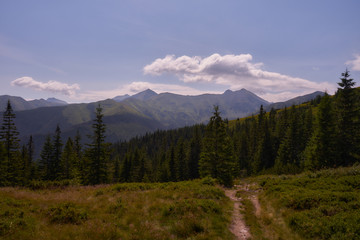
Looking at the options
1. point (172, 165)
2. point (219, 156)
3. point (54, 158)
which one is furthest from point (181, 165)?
point (54, 158)

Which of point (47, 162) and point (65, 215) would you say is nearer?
point (65, 215)

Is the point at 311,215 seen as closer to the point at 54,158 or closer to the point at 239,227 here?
the point at 239,227

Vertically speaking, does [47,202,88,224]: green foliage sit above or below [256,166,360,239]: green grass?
below

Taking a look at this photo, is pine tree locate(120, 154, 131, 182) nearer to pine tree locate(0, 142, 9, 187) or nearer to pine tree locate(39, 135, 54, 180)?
pine tree locate(39, 135, 54, 180)

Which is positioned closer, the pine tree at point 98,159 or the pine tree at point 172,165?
the pine tree at point 98,159

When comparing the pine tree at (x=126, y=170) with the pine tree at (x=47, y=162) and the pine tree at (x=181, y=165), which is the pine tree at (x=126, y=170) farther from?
the pine tree at (x=47, y=162)

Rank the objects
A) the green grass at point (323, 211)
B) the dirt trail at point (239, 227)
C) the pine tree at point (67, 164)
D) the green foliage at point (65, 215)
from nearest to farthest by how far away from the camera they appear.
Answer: the green grass at point (323, 211) < the green foliage at point (65, 215) < the dirt trail at point (239, 227) < the pine tree at point (67, 164)

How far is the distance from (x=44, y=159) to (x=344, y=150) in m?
57.2

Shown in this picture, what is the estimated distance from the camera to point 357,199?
9.19 metres

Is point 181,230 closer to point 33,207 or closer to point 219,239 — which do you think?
point 219,239

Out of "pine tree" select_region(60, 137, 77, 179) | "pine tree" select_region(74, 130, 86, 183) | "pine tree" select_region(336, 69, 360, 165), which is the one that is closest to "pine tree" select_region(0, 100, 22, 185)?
"pine tree" select_region(60, 137, 77, 179)

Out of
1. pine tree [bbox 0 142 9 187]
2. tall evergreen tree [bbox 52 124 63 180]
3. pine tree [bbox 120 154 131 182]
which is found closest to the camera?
pine tree [bbox 0 142 9 187]

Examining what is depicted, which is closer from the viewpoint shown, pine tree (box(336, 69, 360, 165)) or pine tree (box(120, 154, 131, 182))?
pine tree (box(336, 69, 360, 165))

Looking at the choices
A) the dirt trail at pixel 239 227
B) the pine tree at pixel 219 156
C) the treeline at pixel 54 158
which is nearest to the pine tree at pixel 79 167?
the treeline at pixel 54 158
